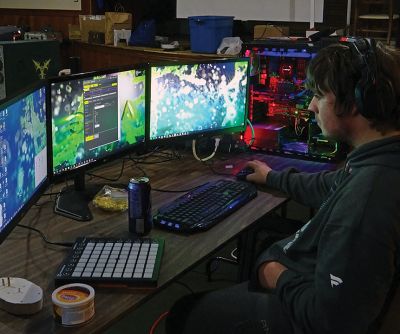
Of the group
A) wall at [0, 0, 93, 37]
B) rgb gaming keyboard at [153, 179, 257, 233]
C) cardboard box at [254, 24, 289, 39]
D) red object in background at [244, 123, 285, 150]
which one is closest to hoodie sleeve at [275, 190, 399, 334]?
rgb gaming keyboard at [153, 179, 257, 233]

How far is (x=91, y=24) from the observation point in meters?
6.19

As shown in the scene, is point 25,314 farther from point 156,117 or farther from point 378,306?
point 156,117

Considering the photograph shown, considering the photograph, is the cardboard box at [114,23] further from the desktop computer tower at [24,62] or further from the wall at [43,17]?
the desktop computer tower at [24,62]

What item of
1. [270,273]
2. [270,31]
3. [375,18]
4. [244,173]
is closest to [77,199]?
[244,173]

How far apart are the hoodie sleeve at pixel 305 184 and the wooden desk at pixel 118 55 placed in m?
2.63

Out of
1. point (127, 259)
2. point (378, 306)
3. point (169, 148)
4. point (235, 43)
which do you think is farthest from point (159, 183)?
point (235, 43)

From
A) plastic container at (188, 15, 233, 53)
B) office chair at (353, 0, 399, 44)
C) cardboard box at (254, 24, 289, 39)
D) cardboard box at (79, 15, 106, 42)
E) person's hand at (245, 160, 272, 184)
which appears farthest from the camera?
cardboard box at (79, 15, 106, 42)

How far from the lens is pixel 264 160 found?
2484 mm

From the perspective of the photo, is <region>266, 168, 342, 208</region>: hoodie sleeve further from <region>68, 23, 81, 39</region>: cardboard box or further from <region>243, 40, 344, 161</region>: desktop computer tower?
<region>68, 23, 81, 39</region>: cardboard box

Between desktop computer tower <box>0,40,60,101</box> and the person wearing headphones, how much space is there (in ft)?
4.54

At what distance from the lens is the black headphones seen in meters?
1.24

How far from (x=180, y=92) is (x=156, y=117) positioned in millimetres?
153

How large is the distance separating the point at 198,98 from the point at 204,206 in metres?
0.66

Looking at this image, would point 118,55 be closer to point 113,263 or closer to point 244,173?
point 244,173
